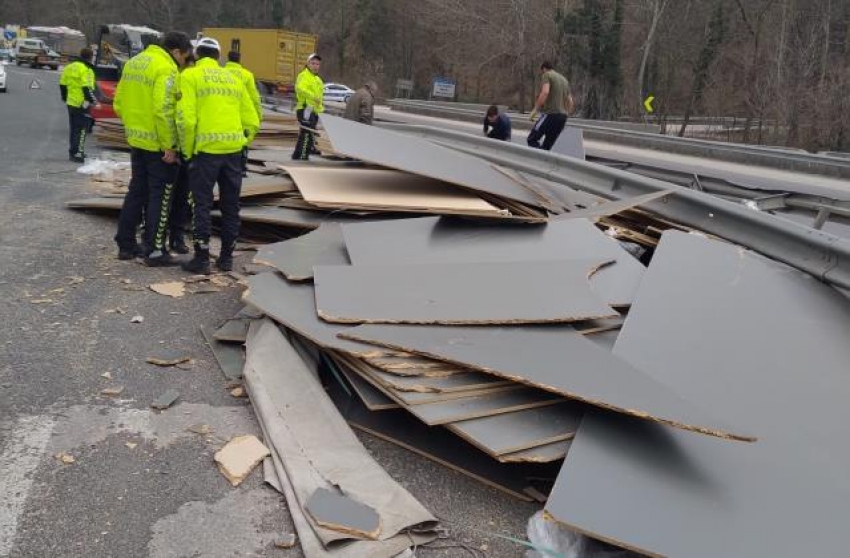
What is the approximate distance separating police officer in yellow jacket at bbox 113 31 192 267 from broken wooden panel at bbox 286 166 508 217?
1132mm

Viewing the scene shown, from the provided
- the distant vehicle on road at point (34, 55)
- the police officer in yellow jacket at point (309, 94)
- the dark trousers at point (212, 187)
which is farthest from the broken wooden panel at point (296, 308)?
the distant vehicle on road at point (34, 55)

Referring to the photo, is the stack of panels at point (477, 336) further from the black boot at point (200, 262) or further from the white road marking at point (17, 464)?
the white road marking at point (17, 464)

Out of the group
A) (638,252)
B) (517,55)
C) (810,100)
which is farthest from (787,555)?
(517,55)

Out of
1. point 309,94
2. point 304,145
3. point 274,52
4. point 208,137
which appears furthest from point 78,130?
point 274,52

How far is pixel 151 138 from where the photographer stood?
5.57 m

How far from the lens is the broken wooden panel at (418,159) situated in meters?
5.76

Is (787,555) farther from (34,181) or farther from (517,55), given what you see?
(517,55)

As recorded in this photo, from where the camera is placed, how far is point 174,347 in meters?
4.13

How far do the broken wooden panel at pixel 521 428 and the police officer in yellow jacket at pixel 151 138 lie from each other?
12.4ft

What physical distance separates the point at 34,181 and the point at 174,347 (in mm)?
6057

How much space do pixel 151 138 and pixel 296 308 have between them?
2651 mm

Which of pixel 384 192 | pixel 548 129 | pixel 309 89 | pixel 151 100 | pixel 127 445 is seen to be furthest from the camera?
pixel 309 89

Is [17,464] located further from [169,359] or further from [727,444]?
[727,444]

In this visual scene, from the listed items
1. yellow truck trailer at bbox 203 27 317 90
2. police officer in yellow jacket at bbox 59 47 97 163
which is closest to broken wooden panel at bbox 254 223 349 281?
police officer in yellow jacket at bbox 59 47 97 163
